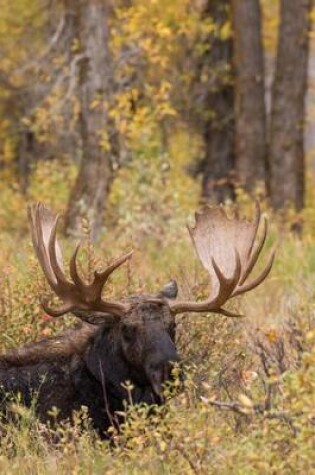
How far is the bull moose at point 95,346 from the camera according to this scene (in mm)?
8773

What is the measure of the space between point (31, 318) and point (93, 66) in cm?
817

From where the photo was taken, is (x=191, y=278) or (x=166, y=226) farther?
(x=166, y=226)

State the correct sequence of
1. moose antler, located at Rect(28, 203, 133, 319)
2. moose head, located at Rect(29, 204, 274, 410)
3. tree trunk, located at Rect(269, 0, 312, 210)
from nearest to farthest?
moose head, located at Rect(29, 204, 274, 410) → moose antler, located at Rect(28, 203, 133, 319) → tree trunk, located at Rect(269, 0, 312, 210)

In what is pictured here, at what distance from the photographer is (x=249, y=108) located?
21.7m

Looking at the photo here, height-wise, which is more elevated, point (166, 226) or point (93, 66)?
point (93, 66)

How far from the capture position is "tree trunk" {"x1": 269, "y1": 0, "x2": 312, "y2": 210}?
2127 centimetres

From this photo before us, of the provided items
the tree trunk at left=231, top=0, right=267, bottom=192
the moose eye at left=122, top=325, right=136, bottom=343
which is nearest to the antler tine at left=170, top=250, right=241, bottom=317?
the moose eye at left=122, top=325, right=136, bottom=343

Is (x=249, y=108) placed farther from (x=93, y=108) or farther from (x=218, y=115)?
(x=93, y=108)

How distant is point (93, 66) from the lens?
1803 cm

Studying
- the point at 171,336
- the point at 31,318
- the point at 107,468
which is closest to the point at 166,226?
the point at 31,318

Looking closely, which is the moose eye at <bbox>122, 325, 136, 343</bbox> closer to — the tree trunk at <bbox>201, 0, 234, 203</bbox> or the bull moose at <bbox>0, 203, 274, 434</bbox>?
the bull moose at <bbox>0, 203, 274, 434</bbox>

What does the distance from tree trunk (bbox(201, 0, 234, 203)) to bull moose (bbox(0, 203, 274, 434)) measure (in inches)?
500

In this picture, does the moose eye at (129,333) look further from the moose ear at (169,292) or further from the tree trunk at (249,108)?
the tree trunk at (249,108)

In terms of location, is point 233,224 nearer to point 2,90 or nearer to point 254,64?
point 254,64
